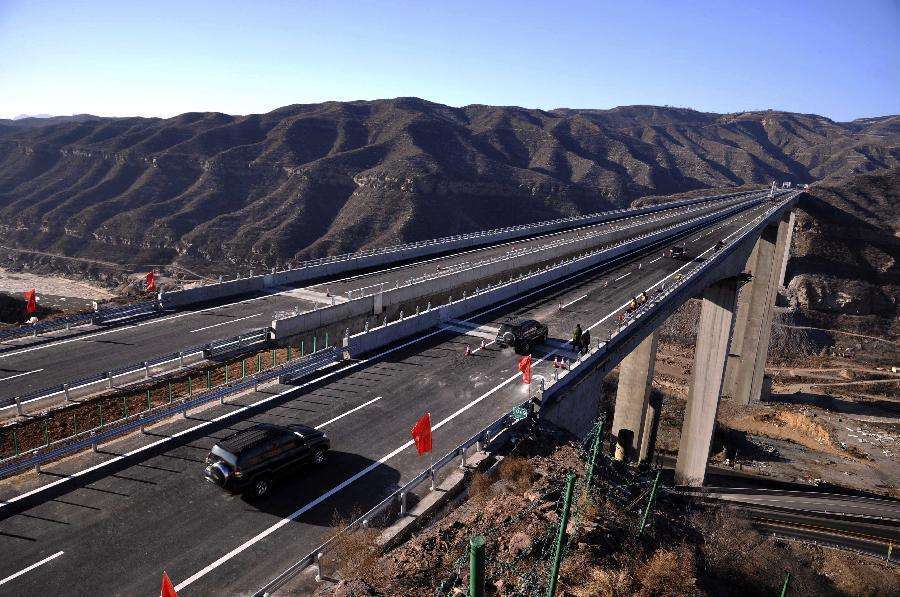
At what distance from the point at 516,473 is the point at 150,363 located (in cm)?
1778

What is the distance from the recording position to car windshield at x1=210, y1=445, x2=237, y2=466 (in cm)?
1497

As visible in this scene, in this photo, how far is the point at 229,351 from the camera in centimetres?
2714

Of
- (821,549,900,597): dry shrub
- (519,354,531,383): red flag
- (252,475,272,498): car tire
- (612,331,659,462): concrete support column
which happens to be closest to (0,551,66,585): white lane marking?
(252,475,272,498): car tire

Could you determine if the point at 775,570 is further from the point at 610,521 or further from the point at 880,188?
the point at 880,188

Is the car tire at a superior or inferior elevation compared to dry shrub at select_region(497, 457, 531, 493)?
inferior

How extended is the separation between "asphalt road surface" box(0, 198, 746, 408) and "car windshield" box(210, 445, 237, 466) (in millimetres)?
13147

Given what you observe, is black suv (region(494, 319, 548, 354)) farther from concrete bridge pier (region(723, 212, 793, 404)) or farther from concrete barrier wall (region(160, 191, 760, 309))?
concrete bridge pier (region(723, 212, 793, 404))

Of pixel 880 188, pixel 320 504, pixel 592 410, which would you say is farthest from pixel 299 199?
pixel 880 188

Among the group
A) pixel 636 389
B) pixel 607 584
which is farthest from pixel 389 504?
pixel 636 389

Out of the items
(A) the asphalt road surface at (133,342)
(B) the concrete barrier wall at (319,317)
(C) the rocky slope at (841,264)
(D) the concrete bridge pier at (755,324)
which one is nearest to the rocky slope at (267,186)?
(C) the rocky slope at (841,264)

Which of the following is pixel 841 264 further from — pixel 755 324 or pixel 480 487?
pixel 480 487

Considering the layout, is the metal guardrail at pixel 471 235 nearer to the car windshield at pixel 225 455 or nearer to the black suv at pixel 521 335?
the black suv at pixel 521 335

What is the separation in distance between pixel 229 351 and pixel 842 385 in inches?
3348

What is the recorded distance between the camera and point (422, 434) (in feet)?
54.5
